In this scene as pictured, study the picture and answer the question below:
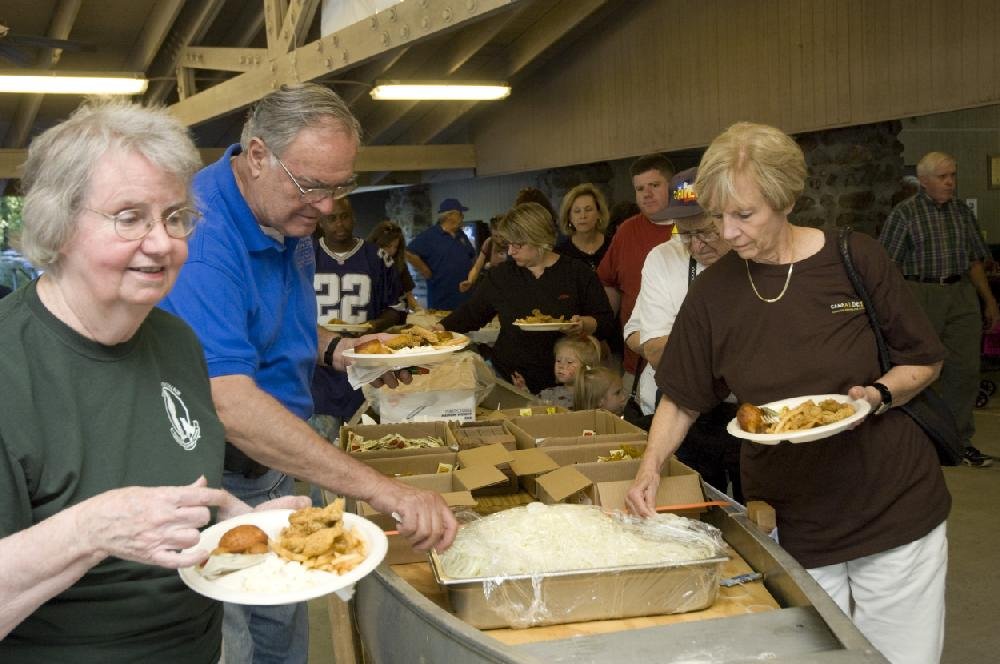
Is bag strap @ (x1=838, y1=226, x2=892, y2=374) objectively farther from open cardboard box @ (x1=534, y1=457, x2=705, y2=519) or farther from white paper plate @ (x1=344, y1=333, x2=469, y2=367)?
white paper plate @ (x1=344, y1=333, x2=469, y2=367)

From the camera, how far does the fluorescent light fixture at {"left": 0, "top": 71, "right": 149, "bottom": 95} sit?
24.8 ft

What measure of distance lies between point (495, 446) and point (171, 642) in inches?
52.3

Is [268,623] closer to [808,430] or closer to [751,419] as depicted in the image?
[751,419]

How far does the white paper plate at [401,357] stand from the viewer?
9.20 ft

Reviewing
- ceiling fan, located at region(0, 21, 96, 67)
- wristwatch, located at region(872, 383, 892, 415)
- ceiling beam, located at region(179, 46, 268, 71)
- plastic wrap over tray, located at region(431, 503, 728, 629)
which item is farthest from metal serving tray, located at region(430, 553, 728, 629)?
ceiling beam, located at region(179, 46, 268, 71)

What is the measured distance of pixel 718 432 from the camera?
3.39 metres

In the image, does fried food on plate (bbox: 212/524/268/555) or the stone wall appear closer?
fried food on plate (bbox: 212/524/268/555)

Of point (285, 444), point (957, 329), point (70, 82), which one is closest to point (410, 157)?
point (70, 82)

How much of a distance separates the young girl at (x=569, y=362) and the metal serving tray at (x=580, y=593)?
2.31m

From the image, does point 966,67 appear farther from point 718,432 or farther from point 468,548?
point 468,548

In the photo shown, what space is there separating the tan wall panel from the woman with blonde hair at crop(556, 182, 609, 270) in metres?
2.38

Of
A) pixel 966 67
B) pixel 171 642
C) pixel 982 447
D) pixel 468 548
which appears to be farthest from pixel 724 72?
pixel 171 642

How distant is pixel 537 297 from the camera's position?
15.6 feet

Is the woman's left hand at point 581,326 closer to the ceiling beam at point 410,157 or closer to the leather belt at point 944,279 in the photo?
the leather belt at point 944,279
